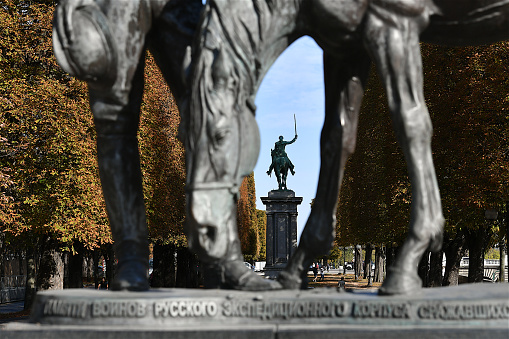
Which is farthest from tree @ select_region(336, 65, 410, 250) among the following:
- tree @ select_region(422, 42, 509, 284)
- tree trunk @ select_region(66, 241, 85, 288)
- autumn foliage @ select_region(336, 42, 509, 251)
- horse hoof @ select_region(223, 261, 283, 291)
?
horse hoof @ select_region(223, 261, 283, 291)

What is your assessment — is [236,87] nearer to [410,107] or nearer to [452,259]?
[410,107]

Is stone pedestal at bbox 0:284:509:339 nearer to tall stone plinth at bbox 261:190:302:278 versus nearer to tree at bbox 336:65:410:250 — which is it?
tree at bbox 336:65:410:250

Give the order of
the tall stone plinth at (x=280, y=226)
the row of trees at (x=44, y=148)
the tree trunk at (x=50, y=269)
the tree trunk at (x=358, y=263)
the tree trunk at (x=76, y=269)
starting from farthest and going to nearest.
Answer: the tree trunk at (x=358, y=263)
the tall stone plinth at (x=280, y=226)
the tree trunk at (x=76, y=269)
the tree trunk at (x=50, y=269)
the row of trees at (x=44, y=148)

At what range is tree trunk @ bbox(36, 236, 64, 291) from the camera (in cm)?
2261

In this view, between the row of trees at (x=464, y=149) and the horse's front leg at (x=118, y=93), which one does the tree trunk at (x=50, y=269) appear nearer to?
the row of trees at (x=464, y=149)

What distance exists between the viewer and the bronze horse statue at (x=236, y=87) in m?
4.10

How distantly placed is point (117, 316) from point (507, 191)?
62.0 ft

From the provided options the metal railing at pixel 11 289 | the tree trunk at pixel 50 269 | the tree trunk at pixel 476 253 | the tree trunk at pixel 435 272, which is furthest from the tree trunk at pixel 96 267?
the tree trunk at pixel 476 253

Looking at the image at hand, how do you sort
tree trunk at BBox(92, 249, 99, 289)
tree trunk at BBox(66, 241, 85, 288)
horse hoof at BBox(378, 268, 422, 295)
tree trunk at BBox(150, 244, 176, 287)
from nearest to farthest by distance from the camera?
1. horse hoof at BBox(378, 268, 422, 295)
2. tree trunk at BBox(66, 241, 85, 288)
3. tree trunk at BBox(92, 249, 99, 289)
4. tree trunk at BBox(150, 244, 176, 287)

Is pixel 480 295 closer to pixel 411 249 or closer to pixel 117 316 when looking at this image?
pixel 411 249

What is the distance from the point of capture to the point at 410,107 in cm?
437

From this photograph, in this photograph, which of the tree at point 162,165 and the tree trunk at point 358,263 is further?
the tree trunk at point 358,263

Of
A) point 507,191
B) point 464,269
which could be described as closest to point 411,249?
point 507,191

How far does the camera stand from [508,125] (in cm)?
2089
